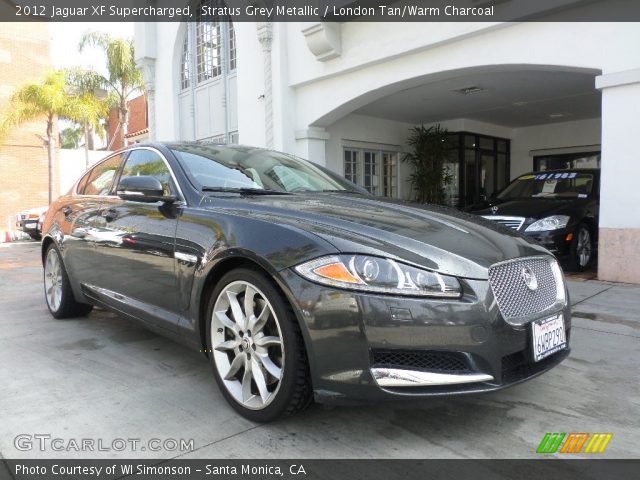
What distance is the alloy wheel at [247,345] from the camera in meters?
2.55

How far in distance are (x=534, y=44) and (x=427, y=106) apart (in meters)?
4.42

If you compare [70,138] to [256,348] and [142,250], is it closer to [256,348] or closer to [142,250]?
[142,250]

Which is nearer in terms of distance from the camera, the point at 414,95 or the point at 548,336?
the point at 548,336

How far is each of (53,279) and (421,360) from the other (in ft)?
13.3

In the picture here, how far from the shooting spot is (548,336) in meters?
2.55

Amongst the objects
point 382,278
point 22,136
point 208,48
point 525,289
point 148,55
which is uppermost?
point 148,55

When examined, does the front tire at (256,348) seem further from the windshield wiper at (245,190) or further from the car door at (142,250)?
the windshield wiper at (245,190)

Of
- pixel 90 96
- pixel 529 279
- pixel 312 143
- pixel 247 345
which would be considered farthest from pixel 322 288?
pixel 90 96

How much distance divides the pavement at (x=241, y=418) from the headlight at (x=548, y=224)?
9.21ft

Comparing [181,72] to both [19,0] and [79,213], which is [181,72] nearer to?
[79,213]

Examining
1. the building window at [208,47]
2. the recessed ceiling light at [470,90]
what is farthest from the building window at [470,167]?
the building window at [208,47]

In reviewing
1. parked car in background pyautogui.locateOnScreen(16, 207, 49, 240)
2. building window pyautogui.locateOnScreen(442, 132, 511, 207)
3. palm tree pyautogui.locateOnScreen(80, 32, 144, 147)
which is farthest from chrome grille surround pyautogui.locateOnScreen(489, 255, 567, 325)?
palm tree pyautogui.locateOnScreen(80, 32, 144, 147)

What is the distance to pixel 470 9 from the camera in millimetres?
6902

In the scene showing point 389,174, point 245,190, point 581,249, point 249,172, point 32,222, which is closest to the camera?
point 245,190
